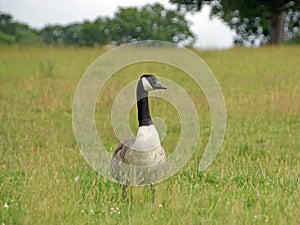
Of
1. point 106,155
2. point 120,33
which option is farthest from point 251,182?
point 120,33

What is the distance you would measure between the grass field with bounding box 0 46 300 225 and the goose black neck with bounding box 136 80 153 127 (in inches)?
26.7

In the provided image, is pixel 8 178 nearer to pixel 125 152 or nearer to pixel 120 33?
pixel 125 152

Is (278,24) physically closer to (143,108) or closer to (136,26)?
(143,108)

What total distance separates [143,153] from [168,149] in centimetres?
484

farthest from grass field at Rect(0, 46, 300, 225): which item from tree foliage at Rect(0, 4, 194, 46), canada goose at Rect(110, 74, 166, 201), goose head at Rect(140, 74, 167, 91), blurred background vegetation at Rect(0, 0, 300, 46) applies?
tree foliage at Rect(0, 4, 194, 46)

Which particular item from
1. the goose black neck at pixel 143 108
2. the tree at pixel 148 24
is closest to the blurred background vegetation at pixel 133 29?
the tree at pixel 148 24

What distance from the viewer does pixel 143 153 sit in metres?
5.62

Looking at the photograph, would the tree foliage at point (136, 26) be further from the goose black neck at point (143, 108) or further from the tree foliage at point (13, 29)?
the goose black neck at point (143, 108)

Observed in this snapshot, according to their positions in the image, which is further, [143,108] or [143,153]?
[143,108]

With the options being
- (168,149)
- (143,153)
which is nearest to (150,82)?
(143,153)

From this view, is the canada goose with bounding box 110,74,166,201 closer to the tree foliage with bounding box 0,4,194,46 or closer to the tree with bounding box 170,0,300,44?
the tree with bounding box 170,0,300,44

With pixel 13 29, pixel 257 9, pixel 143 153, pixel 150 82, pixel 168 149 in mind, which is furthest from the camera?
pixel 13 29

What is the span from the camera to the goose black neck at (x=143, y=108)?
5809mm

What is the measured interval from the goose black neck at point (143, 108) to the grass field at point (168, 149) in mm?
678
